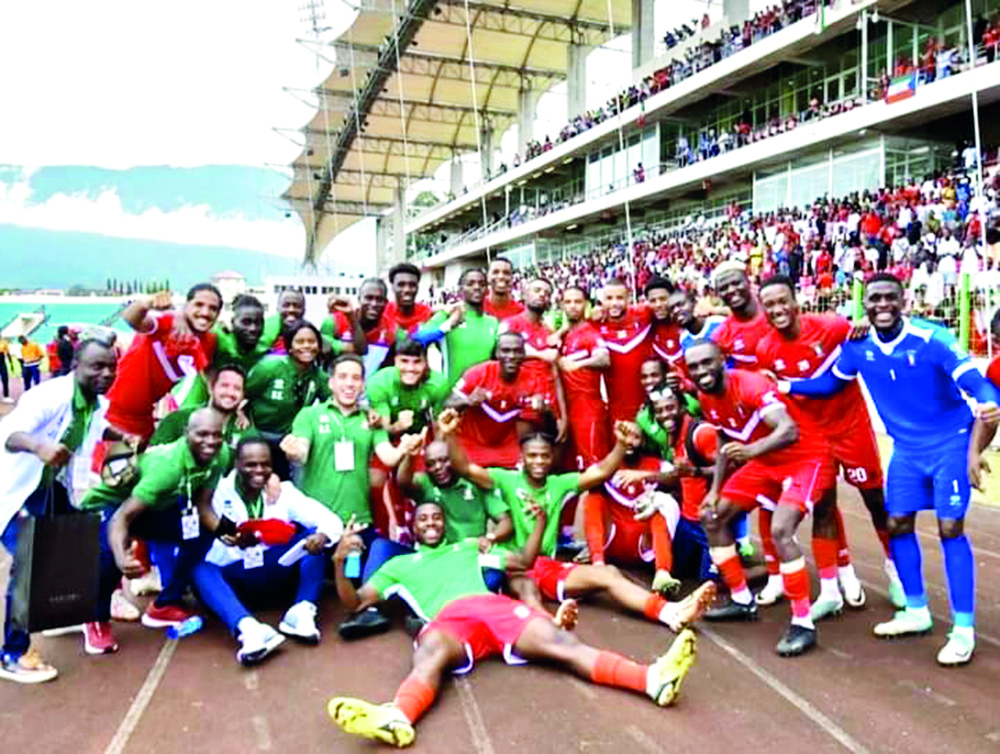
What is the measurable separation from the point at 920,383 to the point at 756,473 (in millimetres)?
955

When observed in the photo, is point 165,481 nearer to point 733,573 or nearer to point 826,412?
point 733,573

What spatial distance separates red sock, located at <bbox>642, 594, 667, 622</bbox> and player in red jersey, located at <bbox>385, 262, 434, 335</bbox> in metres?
2.91

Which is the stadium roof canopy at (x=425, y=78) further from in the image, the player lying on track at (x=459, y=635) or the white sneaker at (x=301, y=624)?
the white sneaker at (x=301, y=624)

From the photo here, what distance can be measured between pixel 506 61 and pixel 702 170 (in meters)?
19.9

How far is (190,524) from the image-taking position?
4.41m

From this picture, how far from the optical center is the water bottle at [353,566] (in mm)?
4668

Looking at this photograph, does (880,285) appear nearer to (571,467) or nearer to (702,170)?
(571,467)

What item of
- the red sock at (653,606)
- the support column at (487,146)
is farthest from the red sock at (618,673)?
the support column at (487,146)

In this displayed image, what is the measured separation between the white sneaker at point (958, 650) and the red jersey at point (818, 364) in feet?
4.13

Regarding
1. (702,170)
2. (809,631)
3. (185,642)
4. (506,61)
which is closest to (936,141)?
(702,170)

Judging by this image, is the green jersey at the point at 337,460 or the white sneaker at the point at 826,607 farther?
the green jersey at the point at 337,460

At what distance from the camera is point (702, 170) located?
2852 centimetres

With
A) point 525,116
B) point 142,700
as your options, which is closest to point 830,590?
point 142,700

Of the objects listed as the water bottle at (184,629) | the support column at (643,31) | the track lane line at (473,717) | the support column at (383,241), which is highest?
the support column at (643,31)
